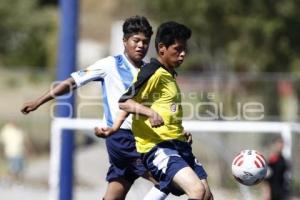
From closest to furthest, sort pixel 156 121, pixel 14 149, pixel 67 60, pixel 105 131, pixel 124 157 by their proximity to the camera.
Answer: pixel 156 121 → pixel 105 131 → pixel 124 157 → pixel 67 60 → pixel 14 149

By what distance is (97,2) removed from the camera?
4719 centimetres

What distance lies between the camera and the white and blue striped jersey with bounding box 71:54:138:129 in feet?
31.7

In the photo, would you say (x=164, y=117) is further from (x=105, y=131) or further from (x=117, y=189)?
(x=117, y=189)

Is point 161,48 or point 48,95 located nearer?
point 161,48

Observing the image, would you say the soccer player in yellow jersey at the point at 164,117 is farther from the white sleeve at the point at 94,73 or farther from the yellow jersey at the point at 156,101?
the white sleeve at the point at 94,73

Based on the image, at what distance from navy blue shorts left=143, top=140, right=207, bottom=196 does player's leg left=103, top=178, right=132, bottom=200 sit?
2.33 feet

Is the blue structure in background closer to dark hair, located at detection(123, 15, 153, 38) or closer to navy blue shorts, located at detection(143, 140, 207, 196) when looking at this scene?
dark hair, located at detection(123, 15, 153, 38)

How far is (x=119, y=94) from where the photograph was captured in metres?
9.67

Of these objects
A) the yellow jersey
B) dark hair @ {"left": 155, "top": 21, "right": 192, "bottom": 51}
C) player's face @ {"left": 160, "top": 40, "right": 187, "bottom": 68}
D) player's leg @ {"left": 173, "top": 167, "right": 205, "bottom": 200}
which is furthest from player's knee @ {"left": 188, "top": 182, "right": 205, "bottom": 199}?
dark hair @ {"left": 155, "top": 21, "right": 192, "bottom": 51}

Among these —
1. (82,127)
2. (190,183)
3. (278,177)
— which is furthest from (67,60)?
(190,183)

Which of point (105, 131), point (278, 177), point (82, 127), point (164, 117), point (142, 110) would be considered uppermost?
point (142, 110)

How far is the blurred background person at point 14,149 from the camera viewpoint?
24141mm

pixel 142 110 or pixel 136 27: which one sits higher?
pixel 136 27

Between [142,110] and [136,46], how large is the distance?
1.05 meters
